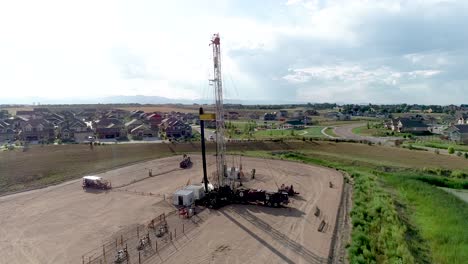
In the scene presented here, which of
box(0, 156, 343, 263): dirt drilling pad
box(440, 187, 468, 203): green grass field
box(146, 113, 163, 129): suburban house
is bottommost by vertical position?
box(440, 187, 468, 203): green grass field

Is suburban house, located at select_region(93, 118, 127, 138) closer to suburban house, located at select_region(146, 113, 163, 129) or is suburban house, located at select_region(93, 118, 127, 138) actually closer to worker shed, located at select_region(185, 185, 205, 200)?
suburban house, located at select_region(146, 113, 163, 129)

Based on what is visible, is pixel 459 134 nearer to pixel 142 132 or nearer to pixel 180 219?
pixel 180 219

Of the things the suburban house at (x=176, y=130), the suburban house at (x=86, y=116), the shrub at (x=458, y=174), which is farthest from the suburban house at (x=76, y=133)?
the shrub at (x=458, y=174)

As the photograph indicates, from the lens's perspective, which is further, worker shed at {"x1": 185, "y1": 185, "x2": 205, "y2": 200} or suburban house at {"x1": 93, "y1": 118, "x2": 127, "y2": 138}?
suburban house at {"x1": 93, "y1": 118, "x2": 127, "y2": 138}

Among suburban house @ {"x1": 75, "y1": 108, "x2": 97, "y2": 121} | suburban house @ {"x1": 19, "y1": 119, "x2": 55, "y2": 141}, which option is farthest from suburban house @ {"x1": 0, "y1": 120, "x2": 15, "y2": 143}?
suburban house @ {"x1": 75, "y1": 108, "x2": 97, "y2": 121}

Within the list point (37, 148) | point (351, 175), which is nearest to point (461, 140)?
point (351, 175)

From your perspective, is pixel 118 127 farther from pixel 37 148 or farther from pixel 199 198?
pixel 199 198

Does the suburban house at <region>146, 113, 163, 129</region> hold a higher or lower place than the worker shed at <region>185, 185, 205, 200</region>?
higher
